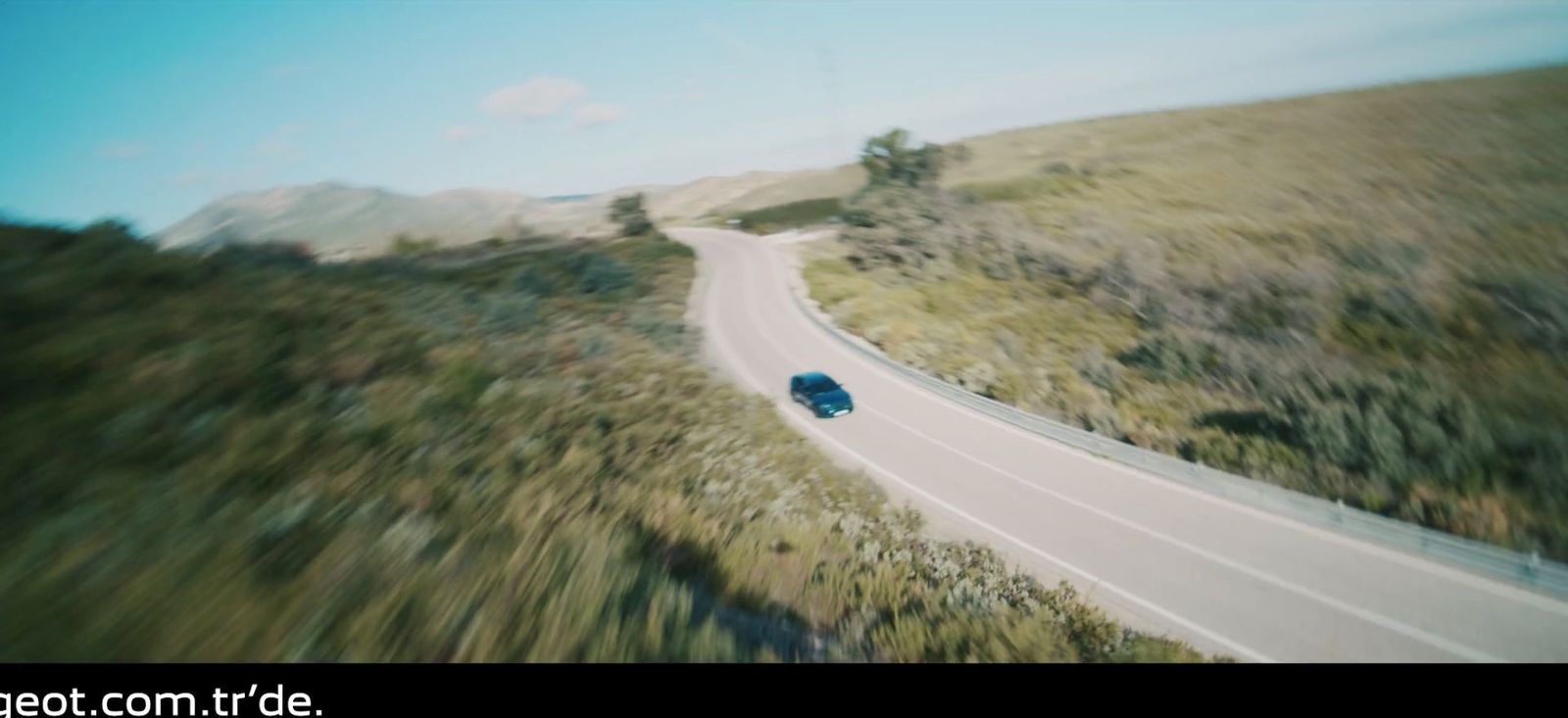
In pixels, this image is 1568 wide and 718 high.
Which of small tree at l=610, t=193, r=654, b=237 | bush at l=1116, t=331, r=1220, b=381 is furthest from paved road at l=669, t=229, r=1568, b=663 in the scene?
small tree at l=610, t=193, r=654, b=237

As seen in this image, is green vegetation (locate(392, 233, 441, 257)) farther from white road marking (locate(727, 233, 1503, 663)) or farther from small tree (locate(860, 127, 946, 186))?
small tree (locate(860, 127, 946, 186))

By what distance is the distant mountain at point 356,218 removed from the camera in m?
13.2

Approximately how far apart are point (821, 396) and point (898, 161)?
39979 mm

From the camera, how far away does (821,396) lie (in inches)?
647

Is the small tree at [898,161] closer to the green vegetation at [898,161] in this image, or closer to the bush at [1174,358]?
the green vegetation at [898,161]

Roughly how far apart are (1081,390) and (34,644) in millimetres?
19037

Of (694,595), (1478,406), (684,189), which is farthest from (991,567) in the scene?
(684,189)

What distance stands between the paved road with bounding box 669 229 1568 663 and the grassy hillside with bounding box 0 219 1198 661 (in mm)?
1273

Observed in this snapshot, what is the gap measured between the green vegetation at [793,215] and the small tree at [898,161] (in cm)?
497

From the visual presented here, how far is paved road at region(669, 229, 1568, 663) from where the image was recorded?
297 inches

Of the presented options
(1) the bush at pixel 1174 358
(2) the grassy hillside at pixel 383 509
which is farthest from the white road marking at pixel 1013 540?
(1) the bush at pixel 1174 358
